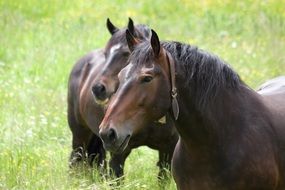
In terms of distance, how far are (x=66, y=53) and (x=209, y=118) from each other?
27.5ft

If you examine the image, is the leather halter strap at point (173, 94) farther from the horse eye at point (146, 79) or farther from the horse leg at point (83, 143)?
the horse leg at point (83, 143)

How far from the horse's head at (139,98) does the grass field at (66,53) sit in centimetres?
168

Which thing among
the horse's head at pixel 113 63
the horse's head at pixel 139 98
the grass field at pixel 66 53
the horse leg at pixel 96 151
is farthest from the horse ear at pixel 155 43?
the horse leg at pixel 96 151

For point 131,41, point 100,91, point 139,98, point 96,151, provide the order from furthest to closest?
point 96,151 < point 100,91 < point 131,41 < point 139,98

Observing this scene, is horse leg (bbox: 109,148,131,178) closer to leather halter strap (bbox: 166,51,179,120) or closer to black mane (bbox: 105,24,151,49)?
black mane (bbox: 105,24,151,49)

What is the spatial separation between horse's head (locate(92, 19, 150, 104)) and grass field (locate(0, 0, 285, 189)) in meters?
0.84

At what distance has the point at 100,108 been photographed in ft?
25.3

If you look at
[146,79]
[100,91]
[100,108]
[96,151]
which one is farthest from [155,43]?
[96,151]

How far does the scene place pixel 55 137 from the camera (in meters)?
9.34

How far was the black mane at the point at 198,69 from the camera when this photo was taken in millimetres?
4992

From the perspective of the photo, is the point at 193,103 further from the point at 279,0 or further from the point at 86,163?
the point at 279,0

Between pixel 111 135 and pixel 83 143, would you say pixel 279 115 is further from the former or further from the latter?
pixel 83 143

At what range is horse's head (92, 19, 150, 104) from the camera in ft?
23.3

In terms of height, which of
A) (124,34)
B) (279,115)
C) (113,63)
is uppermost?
(124,34)
